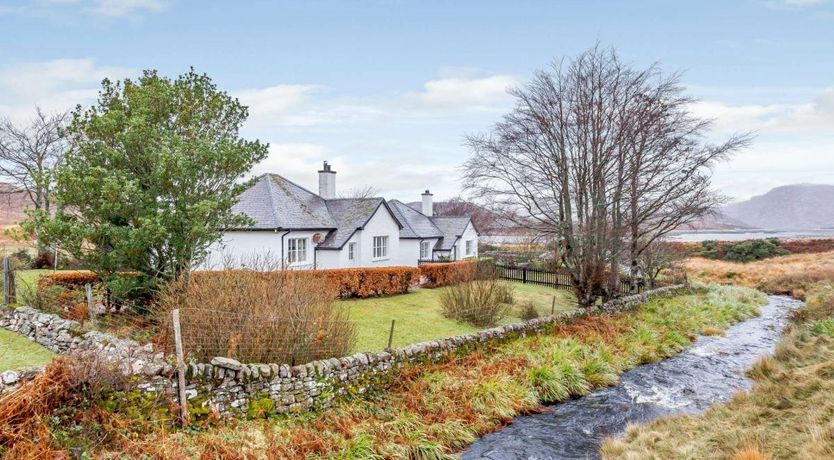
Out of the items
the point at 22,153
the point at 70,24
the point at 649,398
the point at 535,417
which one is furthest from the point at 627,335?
the point at 22,153

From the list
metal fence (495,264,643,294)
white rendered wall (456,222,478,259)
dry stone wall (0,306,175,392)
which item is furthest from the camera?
white rendered wall (456,222,478,259)

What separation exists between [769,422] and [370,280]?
16.4 metres

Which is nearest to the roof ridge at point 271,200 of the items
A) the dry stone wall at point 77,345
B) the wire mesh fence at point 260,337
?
the dry stone wall at point 77,345

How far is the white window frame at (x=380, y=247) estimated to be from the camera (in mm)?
28562

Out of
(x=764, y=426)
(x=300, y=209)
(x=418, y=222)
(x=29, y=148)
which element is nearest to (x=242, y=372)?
(x=764, y=426)

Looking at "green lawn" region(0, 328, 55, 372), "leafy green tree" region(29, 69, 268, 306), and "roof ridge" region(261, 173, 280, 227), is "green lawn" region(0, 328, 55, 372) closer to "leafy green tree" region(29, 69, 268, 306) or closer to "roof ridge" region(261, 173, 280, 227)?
"leafy green tree" region(29, 69, 268, 306)

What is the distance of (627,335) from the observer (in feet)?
55.0

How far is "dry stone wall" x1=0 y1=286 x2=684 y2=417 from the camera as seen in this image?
323 inches

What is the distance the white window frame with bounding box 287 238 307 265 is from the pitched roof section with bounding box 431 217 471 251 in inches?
735

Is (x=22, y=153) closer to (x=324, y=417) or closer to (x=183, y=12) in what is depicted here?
(x=183, y=12)

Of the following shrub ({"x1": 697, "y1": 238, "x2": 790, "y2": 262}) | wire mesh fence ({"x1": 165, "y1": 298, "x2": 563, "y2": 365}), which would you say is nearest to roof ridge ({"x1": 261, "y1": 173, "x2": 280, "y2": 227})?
wire mesh fence ({"x1": 165, "y1": 298, "x2": 563, "y2": 365})

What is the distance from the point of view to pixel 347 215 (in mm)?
27844

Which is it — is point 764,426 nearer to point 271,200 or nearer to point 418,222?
point 271,200

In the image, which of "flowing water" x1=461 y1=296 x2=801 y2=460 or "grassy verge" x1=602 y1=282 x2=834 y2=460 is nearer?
"grassy verge" x1=602 y1=282 x2=834 y2=460
